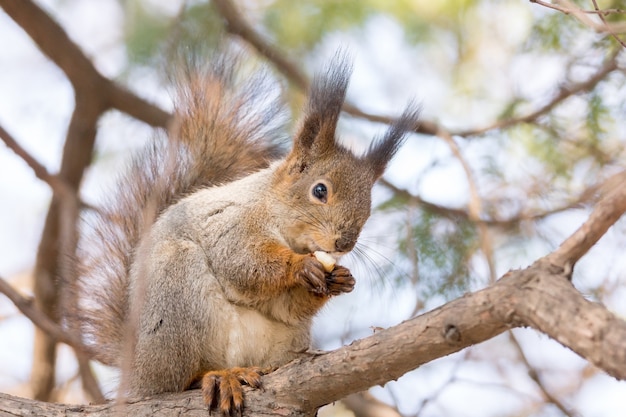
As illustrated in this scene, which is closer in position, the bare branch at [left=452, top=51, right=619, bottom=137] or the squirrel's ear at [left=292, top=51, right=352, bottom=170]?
the squirrel's ear at [left=292, top=51, right=352, bottom=170]

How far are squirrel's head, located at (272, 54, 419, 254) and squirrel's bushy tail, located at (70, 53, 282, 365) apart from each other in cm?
38

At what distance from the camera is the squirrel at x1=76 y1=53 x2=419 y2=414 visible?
238 cm

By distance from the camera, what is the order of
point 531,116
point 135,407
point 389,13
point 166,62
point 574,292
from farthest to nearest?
point 389,13, point 531,116, point 166,62, point 135,407, point 574,292

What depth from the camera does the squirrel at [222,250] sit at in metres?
2.38

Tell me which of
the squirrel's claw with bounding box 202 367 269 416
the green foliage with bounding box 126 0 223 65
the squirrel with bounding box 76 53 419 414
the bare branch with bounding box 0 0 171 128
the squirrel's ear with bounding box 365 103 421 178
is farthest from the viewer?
the green foliage with bounding box 126 0 223 65

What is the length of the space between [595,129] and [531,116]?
12.1 inches

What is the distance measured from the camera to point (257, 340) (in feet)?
8.06

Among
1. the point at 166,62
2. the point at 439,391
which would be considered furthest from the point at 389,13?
the point at 439,391

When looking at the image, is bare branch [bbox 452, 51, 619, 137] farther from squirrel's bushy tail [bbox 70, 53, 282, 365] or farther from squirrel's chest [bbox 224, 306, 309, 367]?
squirrel's chest [bbox 224, 306, 309, 367]

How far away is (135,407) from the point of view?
232 centimetres

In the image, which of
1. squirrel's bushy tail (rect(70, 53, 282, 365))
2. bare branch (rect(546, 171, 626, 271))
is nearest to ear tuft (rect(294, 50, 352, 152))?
squirrel's bushy tail (rect(70, 53, 282, 365))

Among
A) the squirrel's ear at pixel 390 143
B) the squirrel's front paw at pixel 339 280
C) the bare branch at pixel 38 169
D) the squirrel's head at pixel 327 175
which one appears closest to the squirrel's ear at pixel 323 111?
the squirrel's head at pixel 327 175

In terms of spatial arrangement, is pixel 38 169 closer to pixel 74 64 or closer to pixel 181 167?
pixel 74 64

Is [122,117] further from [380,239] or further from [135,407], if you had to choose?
[135,407]
